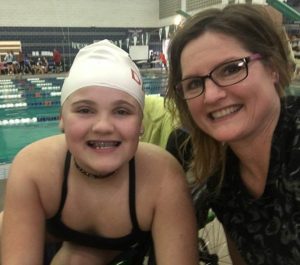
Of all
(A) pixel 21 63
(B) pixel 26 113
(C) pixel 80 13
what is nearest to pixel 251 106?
(B) pixel 26 113

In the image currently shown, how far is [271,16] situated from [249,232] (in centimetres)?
70

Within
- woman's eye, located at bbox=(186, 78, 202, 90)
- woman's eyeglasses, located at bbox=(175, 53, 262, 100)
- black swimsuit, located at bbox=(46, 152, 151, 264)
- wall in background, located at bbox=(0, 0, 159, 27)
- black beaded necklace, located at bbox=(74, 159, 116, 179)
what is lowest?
black swimsuit, located at bbox=(46, 152, 151, 264)

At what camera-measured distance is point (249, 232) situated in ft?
4.21

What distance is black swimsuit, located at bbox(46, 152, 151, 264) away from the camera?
1.33m

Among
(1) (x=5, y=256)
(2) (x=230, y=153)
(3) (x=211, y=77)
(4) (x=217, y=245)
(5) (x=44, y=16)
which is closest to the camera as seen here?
(3) (x=211, y=77)

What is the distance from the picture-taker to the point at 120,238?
1.34 m

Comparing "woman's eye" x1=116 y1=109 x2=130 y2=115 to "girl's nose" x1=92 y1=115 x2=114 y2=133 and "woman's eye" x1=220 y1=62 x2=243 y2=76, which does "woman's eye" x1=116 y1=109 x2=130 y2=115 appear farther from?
"woman's eye" x1=220 y1=62 x2=243 y2=76

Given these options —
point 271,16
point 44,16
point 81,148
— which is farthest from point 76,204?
point 44,16

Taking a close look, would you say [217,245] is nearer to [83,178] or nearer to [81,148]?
[83,178]

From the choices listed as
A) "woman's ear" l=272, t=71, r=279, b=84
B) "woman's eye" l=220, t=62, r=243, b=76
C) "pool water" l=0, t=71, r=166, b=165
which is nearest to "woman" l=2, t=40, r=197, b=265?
"woman's eye" l=220, t=62, r=243, b=76

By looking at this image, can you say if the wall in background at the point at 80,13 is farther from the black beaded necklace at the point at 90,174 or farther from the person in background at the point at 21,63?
the black beaded necklace at the point at 90,174

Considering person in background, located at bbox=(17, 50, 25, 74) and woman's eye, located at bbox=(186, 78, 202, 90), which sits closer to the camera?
woman's eye, located at bbox=(186, 78, 202, 90)

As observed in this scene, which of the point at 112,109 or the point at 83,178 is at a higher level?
the point at 112,109

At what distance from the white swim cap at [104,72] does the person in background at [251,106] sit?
0.14 meters
